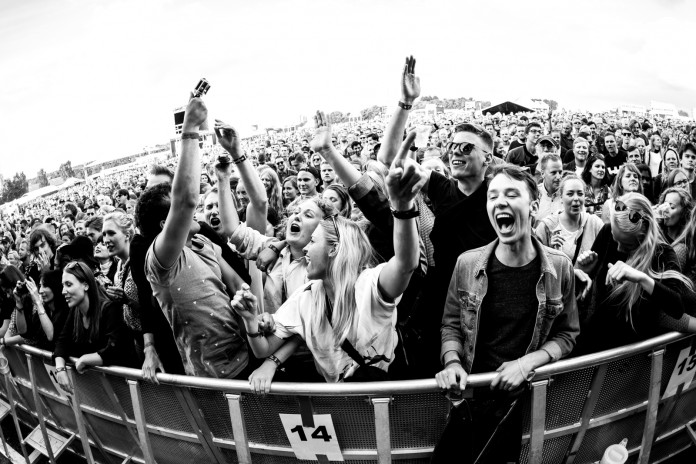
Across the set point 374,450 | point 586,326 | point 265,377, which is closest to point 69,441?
point 265,377

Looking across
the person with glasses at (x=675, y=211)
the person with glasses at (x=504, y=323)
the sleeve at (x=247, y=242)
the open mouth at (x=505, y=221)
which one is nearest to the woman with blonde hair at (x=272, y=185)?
the sleeve at (x=247, y=242)

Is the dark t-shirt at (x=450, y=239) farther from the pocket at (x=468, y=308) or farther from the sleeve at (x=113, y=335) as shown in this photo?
the sleeve at (x=113, y=335)

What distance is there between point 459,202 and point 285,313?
1.16 metres

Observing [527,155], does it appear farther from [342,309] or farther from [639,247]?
[342,309]

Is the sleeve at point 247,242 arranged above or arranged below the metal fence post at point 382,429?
above

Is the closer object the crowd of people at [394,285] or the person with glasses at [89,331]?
the crowd of people at [394,285]

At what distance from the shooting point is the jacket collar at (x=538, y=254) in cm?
225

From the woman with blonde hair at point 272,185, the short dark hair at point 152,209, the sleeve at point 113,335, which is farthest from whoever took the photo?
the woman with blonde hair at point 272,185

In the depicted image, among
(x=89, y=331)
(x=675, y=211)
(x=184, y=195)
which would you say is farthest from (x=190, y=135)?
(x=675, y=211)

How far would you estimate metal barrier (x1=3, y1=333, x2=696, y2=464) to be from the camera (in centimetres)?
221

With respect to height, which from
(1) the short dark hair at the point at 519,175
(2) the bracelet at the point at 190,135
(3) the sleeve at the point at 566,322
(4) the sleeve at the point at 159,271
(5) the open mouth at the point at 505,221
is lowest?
(3) the sleeve at the point at 566,322

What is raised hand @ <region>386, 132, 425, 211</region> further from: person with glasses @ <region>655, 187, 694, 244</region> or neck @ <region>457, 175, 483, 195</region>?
person with glasses @ <region>655, 187, 694, 244</region>

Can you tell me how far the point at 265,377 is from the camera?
2322 millimetres

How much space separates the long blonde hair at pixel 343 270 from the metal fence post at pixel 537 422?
85cm
